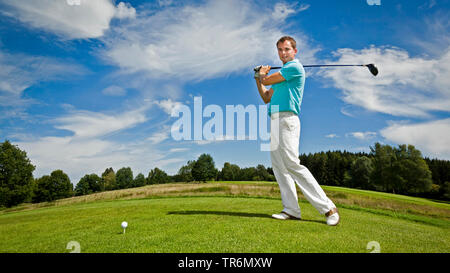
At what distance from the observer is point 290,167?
4.17 m

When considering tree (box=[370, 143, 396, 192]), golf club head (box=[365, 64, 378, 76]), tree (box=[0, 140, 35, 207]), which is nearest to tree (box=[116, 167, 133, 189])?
tree (box=[0, 140, 35, 207])

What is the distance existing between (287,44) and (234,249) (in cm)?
389

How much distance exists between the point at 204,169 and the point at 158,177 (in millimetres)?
39944

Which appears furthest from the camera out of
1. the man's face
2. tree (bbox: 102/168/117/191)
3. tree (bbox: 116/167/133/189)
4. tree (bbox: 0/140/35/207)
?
tree (bbox: 116/167/133/189)

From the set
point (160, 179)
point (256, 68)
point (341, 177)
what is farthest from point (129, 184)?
point (256, 68)

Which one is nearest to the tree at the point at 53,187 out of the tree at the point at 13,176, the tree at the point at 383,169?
the tree at the point at 13,176

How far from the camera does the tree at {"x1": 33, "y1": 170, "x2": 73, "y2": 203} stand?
159ft

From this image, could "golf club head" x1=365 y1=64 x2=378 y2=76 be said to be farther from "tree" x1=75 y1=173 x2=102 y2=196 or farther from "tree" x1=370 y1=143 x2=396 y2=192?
"tree" x1=75 y1=173 x2=102 y2=196

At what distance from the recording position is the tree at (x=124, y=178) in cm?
8719

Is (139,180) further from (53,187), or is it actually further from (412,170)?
(412,170)

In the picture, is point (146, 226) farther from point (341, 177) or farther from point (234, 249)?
point (341, 177)

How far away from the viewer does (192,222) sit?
398 centimetres

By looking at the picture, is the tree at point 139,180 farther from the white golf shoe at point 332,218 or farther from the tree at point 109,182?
the white golf shoe at point 332,218
